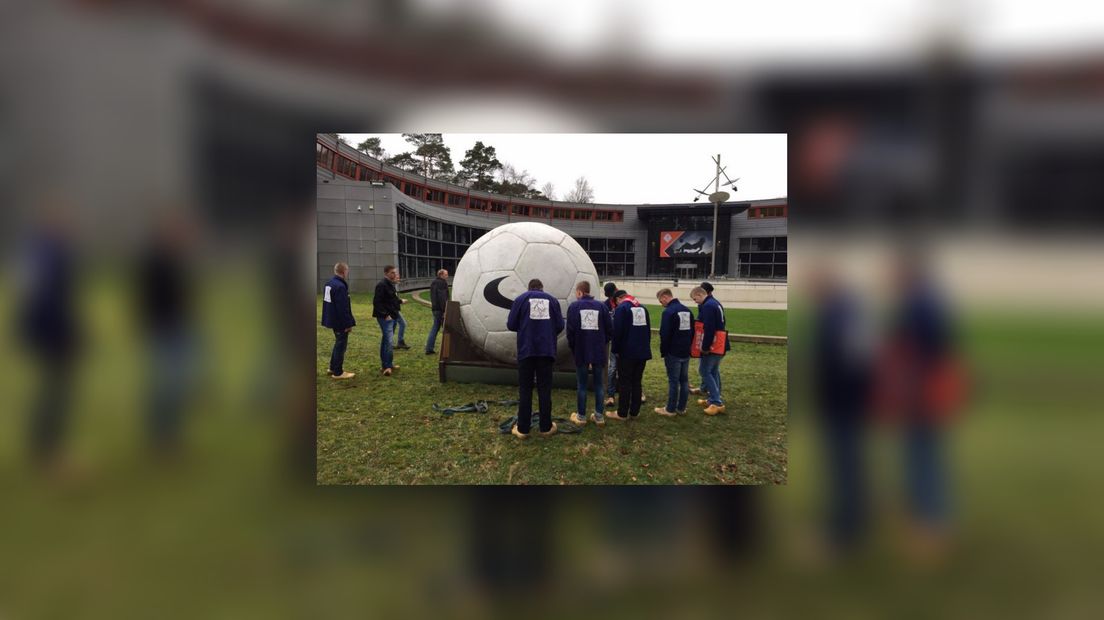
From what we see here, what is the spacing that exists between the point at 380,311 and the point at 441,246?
1.03 meters

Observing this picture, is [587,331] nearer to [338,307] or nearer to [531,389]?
[531,389]

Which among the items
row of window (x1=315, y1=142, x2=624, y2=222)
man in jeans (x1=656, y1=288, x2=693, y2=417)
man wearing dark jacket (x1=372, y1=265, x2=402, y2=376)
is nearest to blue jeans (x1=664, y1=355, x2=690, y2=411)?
man in jeans (x1=656, y1=288, x2=693, y2=417)

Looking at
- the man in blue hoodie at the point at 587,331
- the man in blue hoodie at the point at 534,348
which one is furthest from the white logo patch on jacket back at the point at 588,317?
the man in blue hoodie at the point at 534,348

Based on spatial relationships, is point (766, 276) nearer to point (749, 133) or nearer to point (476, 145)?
point (749, 133)

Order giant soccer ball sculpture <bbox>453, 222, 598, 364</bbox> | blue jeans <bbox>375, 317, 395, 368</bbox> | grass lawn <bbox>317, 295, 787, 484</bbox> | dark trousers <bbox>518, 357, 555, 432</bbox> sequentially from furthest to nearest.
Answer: blue jeans <bbox>375, 317, 395, 368</bbox> < giant soccer ball sculpture <bbox>453, 222, 598, 364</bbox> < dark trousers <bbox>518, 357, 555, 432</bbox> < grass lawn <bbox>317, 295, 787, 484</bbox>

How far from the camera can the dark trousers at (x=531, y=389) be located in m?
2.99

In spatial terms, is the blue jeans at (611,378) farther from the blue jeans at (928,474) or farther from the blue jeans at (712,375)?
the blue jeans at (928,474)

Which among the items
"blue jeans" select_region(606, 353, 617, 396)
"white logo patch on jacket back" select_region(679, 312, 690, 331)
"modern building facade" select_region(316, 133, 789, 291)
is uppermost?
"modern building facade" select_region(316, 133, 789, 291)

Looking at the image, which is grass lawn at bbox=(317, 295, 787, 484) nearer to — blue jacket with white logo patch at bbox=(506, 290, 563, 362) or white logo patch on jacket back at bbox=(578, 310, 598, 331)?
blue jacket with white logo patch at bbox=(506, 290, 563, 362)

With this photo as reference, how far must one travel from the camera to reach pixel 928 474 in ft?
6.40

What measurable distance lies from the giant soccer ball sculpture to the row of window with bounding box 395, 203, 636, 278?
16.8 inches

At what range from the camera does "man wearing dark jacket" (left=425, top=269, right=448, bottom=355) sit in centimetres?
407

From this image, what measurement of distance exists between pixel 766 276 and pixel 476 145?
1893 mm

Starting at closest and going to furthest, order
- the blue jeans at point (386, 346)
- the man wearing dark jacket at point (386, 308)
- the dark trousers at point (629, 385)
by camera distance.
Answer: the man wearing dark jacket at point (386, 308)
the dark trousers at point (629, 385)
the blue jeans at point (386, 346)
